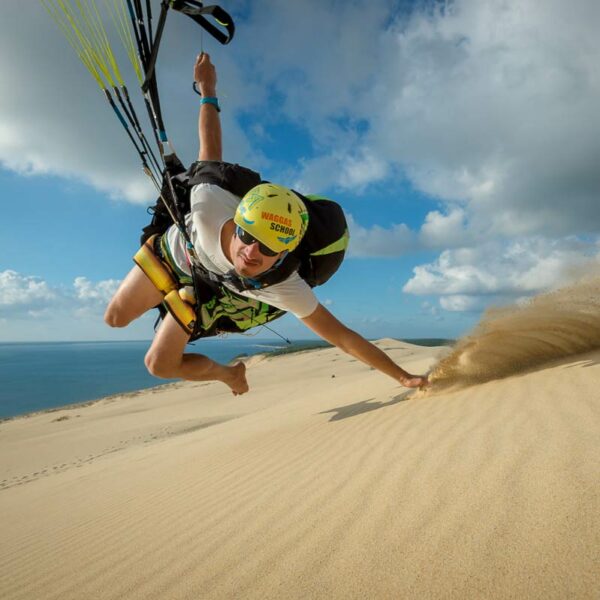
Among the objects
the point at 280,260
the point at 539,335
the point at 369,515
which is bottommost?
the point at 369,515

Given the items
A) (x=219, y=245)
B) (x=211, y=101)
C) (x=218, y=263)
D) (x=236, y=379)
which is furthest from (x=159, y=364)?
(x=211, y=101)

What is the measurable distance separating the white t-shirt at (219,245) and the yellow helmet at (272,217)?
0.22 metres

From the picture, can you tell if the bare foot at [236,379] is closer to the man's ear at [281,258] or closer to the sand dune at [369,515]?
the sand dune at [369,515]

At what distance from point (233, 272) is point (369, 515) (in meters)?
1.97

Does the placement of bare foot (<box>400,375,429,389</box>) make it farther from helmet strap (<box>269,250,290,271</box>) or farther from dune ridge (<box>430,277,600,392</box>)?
helmet strap (<box>269,250,290,271</box>)

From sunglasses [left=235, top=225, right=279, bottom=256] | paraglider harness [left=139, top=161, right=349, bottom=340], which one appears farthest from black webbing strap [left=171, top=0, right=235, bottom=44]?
sunglasses [left=235, top=225, right=279, bottom=256]

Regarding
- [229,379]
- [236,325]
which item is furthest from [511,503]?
[229,379]

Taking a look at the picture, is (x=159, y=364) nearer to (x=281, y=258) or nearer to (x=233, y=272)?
(x=233, y=272)

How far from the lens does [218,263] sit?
3.09 metres

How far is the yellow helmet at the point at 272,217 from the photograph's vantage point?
279 centimetres

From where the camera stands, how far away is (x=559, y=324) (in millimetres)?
3143

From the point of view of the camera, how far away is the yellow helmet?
110 inches

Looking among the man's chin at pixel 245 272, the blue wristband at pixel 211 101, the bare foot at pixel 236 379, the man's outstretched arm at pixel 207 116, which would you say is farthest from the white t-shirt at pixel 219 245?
the bare foot at pixel 236 379

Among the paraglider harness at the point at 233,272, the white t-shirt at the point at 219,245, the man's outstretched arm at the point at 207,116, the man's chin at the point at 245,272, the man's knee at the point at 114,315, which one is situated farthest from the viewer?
the man's knee at the point at 114,315
